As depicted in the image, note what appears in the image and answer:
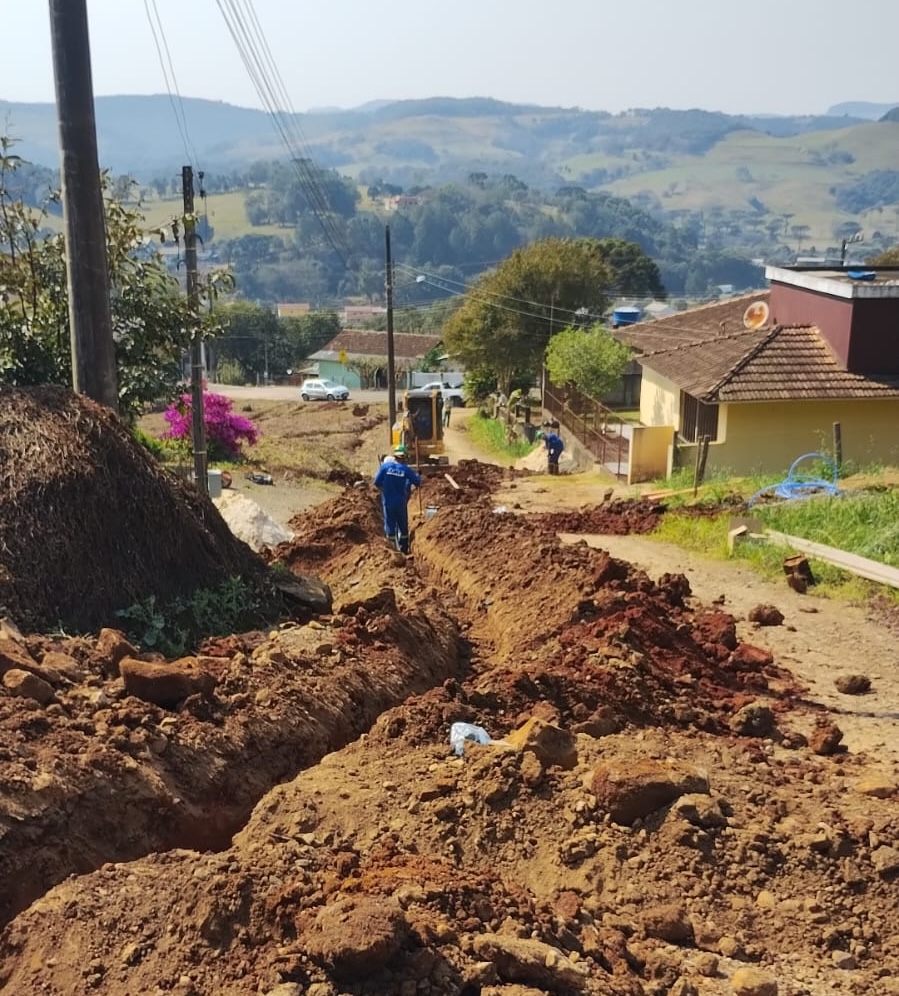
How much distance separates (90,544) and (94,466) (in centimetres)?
67

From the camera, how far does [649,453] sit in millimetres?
23531

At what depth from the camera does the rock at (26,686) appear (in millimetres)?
6062

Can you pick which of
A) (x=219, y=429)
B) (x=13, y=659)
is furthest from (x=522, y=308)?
(x=13, y=659)

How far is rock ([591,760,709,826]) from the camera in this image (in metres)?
5.70

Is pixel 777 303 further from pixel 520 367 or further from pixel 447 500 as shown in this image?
pixel 520 367

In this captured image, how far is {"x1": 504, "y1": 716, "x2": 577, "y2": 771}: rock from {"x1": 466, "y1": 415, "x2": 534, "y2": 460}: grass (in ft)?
90.3

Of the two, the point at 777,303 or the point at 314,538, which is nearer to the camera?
the point at 314,538

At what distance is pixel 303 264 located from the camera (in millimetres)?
194875

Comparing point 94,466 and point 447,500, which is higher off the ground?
point 94,466

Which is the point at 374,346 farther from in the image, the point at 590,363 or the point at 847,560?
the point at 847,560

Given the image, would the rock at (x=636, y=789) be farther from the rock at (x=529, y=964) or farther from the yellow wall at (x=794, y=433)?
the yellow wall at (x=794, y=433)

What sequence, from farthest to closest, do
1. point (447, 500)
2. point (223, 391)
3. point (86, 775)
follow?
1. point (223, 391)
2. point (447, 500)
3. point (86, 775)

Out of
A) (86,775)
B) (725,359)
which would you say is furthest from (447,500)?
(86,775)

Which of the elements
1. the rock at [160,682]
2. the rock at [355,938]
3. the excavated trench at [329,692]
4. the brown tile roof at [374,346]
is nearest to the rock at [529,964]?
the rock at [355,938]
